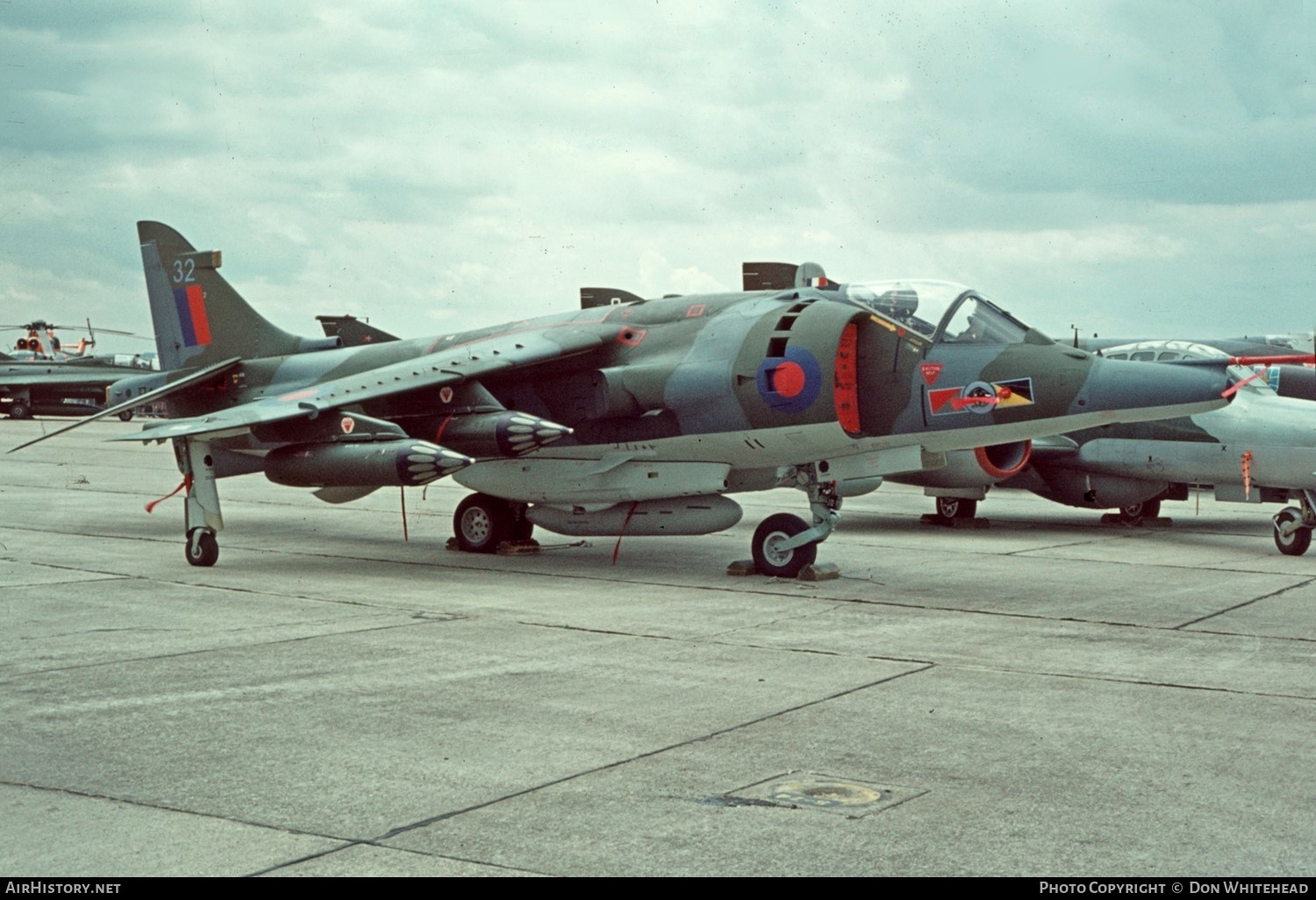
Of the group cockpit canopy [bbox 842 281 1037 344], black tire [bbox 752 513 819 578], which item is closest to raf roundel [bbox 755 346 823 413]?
cockpit canopy [bbox 842 281 1037 344]

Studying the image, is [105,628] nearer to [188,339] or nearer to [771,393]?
[771,393]

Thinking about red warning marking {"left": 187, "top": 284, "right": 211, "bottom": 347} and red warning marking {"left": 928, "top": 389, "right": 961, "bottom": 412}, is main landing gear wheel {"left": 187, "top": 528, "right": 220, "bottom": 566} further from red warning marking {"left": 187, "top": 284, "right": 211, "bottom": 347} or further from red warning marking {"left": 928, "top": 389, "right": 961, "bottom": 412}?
red warning marking {"left": 928, "top": 389, "right": 961, "bottom": 412}

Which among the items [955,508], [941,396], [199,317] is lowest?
[955,508]

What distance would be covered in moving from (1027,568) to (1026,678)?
5.93 meters

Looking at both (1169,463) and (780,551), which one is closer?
(780,551)

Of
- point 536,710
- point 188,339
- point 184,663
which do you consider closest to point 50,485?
point 188,339

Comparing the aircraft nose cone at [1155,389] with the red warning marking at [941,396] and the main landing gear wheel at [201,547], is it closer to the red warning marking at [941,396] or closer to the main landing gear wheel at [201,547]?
the red warning marking at [941,396]

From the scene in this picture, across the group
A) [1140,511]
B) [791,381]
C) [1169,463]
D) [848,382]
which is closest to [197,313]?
[791,381]

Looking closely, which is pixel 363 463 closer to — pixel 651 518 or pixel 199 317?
pixel 651 518

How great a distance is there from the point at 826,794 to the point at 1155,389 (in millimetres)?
6894

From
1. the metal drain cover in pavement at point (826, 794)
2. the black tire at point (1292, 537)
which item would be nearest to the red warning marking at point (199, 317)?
the metal drain cover in pavement at point (826, 794)

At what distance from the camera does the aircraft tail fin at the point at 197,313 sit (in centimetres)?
1645

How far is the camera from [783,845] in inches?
192

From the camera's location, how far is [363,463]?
41.8ft
